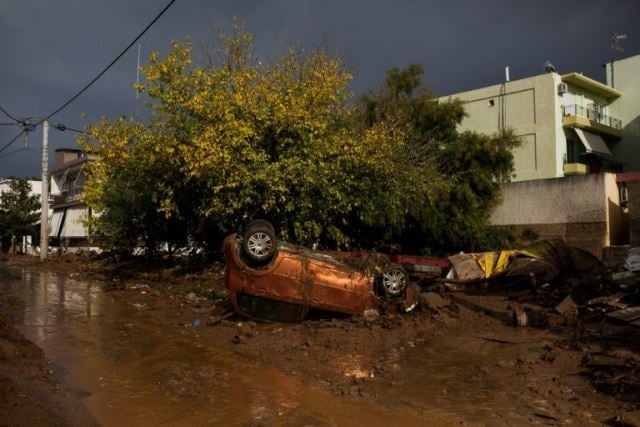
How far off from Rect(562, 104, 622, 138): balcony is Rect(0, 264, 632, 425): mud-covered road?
25677 millimetres

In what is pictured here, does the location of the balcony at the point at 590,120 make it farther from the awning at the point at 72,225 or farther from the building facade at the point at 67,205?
the awning at the point at 72,225

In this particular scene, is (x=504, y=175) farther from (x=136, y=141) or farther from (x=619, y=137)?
(x=619, y=137)

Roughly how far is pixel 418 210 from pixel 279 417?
13.7 m

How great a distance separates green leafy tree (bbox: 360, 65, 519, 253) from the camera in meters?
19.7

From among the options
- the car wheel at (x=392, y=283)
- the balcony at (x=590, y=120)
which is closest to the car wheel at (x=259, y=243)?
the car wheel at (x=392, y=283)

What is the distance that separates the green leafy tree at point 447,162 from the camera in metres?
19.7

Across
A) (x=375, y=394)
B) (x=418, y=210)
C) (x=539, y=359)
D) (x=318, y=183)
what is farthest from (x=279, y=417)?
(x=418, y=210)

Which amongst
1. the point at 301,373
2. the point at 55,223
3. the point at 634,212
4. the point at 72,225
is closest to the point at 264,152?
the point at 301,373

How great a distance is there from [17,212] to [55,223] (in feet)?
8.60

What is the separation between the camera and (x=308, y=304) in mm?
9938

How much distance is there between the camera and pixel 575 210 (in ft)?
57.9

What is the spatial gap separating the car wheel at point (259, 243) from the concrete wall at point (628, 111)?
111 ft

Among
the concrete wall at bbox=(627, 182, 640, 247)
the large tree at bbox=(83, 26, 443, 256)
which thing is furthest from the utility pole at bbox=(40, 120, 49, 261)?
the concrete wall at bbox=(627, 182, 640, 247)

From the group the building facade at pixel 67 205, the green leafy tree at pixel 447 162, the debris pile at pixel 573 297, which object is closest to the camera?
the debris pile at pixel 573 297
